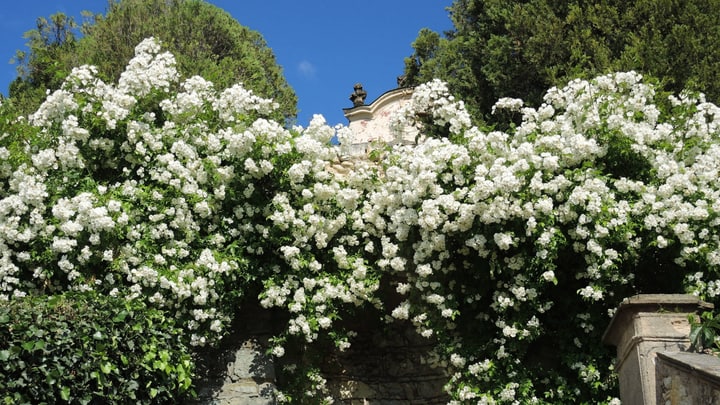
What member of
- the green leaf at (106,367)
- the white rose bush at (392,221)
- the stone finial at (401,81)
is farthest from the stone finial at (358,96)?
the green leaf at (106,367)

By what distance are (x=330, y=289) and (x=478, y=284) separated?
3.83ft

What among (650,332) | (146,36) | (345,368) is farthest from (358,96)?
(650,332)

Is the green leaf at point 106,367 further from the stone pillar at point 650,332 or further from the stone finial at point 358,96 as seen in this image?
the stone finial at point 358,96

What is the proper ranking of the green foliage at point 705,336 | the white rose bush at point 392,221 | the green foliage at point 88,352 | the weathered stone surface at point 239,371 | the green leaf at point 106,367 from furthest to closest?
1. the weathered stone surface at point 239,371
2. the white rose bush at point 392,221
3. the green leaf at point 106,367
4. the green foliage at point 88,352
5. the green foliage at point 705,336

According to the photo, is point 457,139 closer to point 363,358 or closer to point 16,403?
point 363,358

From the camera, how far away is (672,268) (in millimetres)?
5867

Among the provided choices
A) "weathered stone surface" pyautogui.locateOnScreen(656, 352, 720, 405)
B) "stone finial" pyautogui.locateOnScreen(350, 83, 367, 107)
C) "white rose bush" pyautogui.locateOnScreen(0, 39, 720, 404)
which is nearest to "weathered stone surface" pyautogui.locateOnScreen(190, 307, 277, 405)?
"white rose bush" pyautogui.locateOnScreen(0, 39, 720, 404)

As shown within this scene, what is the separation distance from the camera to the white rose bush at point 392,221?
5.79m

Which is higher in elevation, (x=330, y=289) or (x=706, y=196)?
(x=706, y=196)

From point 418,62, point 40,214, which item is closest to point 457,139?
point 40,214

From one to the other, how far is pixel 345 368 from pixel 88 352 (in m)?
2.57

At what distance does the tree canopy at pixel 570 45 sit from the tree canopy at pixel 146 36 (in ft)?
17.1

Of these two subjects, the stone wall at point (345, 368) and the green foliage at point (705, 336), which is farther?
the stone wall at point (345, 368)

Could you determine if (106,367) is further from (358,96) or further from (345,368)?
(358,96)
